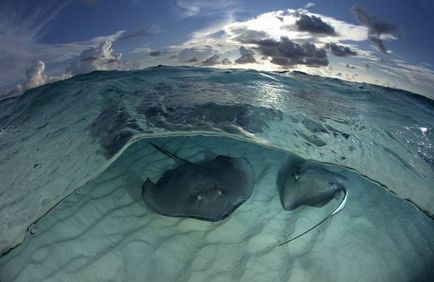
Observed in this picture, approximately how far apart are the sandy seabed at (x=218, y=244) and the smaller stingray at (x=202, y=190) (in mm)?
756

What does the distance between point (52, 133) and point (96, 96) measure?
2.10 m

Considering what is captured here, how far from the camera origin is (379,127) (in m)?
8.41

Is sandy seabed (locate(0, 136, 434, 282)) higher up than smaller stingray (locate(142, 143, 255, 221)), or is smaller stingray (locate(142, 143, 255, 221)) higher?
smaller stingray (locate(142, 143, 255, 221))

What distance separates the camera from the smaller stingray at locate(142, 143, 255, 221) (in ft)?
16.4

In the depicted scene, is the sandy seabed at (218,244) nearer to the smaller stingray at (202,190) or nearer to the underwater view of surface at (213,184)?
the underwater view of surface at (213,184)

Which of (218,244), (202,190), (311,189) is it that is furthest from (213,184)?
(311,189)

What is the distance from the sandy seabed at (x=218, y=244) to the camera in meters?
5.08

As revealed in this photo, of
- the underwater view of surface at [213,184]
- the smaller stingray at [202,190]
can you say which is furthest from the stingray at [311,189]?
the smaller stingray at [202,190]

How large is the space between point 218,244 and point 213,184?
4.15 ft

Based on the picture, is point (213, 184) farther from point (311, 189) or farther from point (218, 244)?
point (311, 189)

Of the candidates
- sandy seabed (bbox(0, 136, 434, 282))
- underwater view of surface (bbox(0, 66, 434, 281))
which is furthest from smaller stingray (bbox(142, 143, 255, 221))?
sandy seabed (bbox(0, 136, 434, 282))

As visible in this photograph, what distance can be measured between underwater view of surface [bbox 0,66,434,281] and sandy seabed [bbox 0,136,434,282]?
0.09 feet

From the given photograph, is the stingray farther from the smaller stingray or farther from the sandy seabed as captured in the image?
the smaller stingray

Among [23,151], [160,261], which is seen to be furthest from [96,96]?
[160,261]
